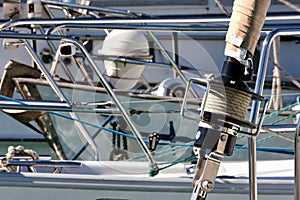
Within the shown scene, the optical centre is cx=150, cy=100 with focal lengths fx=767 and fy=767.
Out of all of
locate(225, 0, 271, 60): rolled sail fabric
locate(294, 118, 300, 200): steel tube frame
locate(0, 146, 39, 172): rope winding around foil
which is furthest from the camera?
locate(0, 146, 39, 172): rope winding around foil

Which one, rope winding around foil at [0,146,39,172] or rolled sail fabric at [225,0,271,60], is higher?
rolled sail fabric at [225,0,271,60]

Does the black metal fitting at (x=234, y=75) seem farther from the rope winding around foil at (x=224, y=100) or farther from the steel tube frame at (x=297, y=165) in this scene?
the steel tube frame at (x=297, y=165)

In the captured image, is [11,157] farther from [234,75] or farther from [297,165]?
[234,75]

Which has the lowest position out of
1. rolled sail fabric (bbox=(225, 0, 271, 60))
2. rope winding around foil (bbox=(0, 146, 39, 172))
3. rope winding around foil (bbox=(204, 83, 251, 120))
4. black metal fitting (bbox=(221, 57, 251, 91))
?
rope winding around foil (bbox=(0, 146, 39, 172))

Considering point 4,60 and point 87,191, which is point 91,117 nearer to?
point 87,191

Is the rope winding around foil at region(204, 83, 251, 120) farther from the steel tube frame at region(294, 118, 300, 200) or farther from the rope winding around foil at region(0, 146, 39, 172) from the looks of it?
the rope winding around foil at region(0, 146, 39, 172)

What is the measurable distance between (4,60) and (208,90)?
15.6 feet

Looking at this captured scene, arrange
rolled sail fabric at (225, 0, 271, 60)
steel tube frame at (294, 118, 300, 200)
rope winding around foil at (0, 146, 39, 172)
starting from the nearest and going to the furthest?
rolled sail fabric at (225, 0, 271, 60), steel tube frame at (294, 118, 300, 200), rope winding around foil at (0, 146, 39, 172)

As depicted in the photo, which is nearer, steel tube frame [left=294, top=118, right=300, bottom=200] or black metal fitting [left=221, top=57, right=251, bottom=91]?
black metal fitting [left=221, top=57, right=251, bottom=91]

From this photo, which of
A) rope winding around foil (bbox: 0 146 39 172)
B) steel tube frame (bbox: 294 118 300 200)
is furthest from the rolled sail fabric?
rope winding around foil (bbox: 0 146 39 172)

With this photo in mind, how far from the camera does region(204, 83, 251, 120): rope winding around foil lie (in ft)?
6.92

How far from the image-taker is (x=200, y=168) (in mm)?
2209

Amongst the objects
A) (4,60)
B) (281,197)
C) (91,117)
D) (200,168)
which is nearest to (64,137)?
(91,117)

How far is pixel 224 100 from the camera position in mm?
2107
